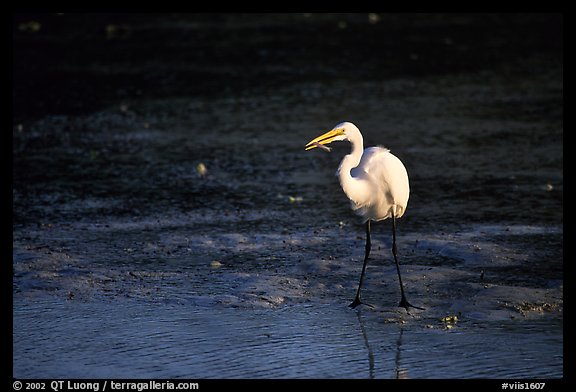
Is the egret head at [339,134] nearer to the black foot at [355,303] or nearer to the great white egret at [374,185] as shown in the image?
the great white egret at [374,185]

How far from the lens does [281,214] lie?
9.50 meters

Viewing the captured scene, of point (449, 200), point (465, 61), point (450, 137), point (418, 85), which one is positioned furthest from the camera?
point (465, 61)

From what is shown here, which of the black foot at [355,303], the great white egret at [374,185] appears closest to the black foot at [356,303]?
the black foot at [355,303]

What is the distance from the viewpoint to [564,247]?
7.95m

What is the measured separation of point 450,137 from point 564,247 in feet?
14.5

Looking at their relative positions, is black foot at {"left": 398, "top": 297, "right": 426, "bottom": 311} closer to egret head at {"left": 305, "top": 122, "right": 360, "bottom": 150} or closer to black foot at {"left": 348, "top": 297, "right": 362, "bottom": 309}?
black foot at {"left": 348, "top": 297, "right": 362, "bottom": 309}

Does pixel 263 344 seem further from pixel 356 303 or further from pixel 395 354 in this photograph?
pixel 356 303

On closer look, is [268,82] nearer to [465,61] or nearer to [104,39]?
[465,61]

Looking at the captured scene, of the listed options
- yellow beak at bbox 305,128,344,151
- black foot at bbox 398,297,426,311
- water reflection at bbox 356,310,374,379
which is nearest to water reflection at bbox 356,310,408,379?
water reflection at bbox 356,310,374,379

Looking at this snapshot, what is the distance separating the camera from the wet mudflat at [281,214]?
21.1ft

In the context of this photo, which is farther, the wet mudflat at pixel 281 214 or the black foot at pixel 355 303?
the black foot at pixel 355 303

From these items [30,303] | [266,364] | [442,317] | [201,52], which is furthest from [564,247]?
[201,52]

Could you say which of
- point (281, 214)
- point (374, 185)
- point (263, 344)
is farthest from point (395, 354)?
point (281, 214)

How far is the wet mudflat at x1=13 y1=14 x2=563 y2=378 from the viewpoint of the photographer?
643cm
